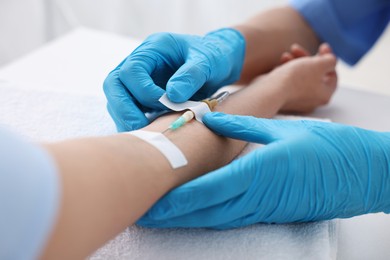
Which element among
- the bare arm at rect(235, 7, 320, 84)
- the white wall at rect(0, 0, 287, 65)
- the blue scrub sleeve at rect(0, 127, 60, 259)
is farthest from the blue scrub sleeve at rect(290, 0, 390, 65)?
the blue scrub sleeve at rect(0, 127, 60, 259)

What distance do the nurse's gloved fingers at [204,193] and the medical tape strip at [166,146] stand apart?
6 cm

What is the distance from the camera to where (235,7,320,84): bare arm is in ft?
4.59

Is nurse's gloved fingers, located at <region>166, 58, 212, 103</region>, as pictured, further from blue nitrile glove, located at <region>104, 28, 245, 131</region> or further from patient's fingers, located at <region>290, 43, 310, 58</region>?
patient's fingers, located at <region>290, 43, 310, 58</region>

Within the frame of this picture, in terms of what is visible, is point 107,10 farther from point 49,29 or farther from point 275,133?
point 275,133

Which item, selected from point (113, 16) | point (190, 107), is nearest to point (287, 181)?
point (190, 107)

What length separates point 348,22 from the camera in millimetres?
1610

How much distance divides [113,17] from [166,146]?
1.78m

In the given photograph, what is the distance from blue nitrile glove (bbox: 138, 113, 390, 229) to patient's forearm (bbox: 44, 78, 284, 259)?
0.14ft

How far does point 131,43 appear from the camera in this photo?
1577 millimetres

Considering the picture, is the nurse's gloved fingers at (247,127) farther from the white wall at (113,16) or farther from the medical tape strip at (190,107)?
the white wall at (113,16)

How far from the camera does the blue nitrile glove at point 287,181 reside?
0.70 metres

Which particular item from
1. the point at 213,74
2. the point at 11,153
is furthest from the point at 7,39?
the point at 11,153

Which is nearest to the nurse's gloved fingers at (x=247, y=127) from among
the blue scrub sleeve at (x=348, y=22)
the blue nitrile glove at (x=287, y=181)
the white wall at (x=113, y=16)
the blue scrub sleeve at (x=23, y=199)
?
the blue nitrile glove at (x=287, y=181)

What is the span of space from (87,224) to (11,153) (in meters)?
0.14
